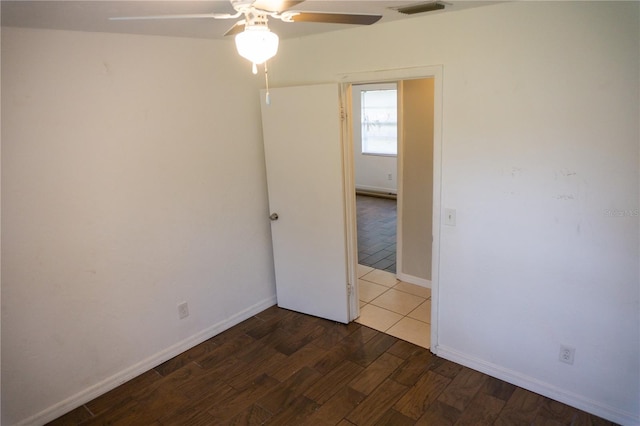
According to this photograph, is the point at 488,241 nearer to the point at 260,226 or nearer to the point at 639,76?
the point at 639,76

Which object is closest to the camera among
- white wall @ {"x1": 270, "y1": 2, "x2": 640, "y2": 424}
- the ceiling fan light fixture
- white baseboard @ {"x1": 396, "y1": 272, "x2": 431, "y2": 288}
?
the ceiling fan light fixture

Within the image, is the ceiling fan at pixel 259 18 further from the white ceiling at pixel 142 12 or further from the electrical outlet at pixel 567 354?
the electrical outlet at pixel 567 354

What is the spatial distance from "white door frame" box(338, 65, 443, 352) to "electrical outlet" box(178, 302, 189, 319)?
4.25 feet

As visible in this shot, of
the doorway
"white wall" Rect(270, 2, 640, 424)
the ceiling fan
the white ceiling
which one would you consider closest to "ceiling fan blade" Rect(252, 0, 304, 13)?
the ceiling fan

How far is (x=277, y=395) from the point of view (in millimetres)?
2668

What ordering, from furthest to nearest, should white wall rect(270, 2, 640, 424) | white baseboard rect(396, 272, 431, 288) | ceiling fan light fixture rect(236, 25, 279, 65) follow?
white baseboard rect(396, 272, 431, 288)
white wall rect(270, 2, 640, 424)
ceiling fan light fixture rect(236, 25, 279, 65)

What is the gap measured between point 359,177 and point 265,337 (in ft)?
17.3

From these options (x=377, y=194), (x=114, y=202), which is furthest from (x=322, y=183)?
(x=377, y=194)

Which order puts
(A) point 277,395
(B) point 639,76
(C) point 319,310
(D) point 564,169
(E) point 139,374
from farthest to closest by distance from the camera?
(C) point 319,310
(E) point 139,374
(A) point 277,395
(D) point 564,169
(B) point 639,76

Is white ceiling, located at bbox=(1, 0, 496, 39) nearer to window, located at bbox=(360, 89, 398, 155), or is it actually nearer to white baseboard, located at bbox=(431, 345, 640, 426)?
white baseboard, located at bbox=(431, 345, 640, 426)

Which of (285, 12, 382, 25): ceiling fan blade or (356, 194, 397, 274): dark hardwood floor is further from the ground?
(285, 12, 382, 25): ceiling fan blade

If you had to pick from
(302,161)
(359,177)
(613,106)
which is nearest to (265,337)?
(302,161)

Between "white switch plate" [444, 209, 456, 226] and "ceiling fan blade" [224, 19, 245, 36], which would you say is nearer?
"ceiling fan blade" [224, 19, 245, 36]

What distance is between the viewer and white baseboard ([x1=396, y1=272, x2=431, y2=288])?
4059 millimetres
